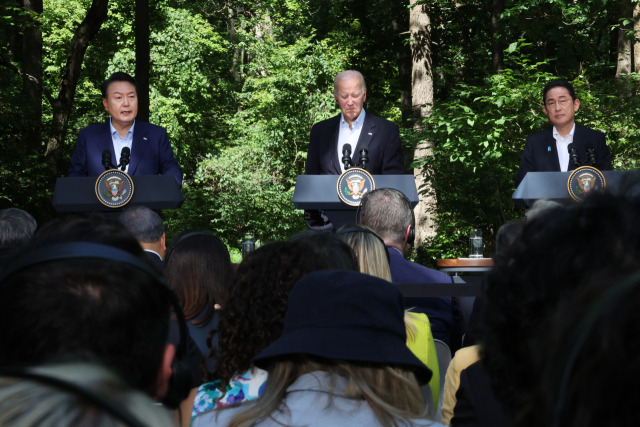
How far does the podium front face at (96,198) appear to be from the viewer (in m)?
5.14

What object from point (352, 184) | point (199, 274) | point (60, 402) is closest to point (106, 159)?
point (352, 184)

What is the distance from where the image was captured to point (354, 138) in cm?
612

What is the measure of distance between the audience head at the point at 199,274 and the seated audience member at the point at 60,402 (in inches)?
113

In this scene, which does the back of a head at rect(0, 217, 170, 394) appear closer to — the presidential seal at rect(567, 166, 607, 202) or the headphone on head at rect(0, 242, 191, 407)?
the headphone on head at rect(0, 242, 191, 407)

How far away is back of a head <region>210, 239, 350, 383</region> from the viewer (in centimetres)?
231

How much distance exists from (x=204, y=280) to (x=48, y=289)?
8.23 ft

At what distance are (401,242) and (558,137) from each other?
2.47 m

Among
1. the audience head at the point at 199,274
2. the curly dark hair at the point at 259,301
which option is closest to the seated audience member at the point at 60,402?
the curly dark hair at the point at 259,301

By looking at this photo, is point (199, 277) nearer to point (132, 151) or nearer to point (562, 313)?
point (132, 151)

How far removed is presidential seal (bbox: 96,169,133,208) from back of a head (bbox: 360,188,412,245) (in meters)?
1.64

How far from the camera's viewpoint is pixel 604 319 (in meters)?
0.69

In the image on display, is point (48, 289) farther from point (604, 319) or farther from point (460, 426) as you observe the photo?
point (460, 426)

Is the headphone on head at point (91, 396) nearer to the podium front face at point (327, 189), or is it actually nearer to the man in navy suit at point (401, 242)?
the man in navy suit at point (401, 242)

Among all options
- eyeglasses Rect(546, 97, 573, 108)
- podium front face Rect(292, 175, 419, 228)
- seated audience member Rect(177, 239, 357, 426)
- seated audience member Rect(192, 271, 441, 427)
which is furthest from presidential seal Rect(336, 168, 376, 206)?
seated audience member Rect(192, 271, 441, 427)
